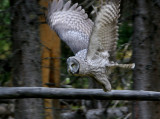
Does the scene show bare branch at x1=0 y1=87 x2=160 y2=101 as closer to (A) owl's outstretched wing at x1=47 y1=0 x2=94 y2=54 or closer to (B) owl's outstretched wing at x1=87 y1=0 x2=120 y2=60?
(B) owl's outstretched wing at x1=87 y1=0 x2=120 y2=60

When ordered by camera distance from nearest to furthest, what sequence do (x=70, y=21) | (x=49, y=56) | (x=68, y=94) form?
(x=68, y=94) → (x=49, y=56) → (x=70, y=21)

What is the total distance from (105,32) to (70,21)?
5.24 feet

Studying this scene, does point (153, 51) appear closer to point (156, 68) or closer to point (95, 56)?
point (156, 68)

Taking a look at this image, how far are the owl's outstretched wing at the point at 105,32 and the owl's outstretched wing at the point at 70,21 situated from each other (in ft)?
2.75

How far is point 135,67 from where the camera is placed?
481 centimetres

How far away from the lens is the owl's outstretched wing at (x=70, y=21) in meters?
5.41

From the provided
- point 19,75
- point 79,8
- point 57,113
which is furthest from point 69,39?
point 57,113

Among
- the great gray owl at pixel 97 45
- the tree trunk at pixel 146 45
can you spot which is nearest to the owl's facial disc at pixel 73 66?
the great gray owl at pixel 97 45

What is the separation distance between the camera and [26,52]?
4.46m

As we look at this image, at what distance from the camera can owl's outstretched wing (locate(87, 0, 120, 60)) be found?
4102 mm

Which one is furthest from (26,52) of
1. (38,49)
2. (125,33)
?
(125,33)

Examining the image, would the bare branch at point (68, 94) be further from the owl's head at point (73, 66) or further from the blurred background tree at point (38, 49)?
the blurred background tree at point (38, 49)

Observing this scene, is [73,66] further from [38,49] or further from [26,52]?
[26,52]

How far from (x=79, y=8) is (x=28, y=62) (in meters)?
1.65
